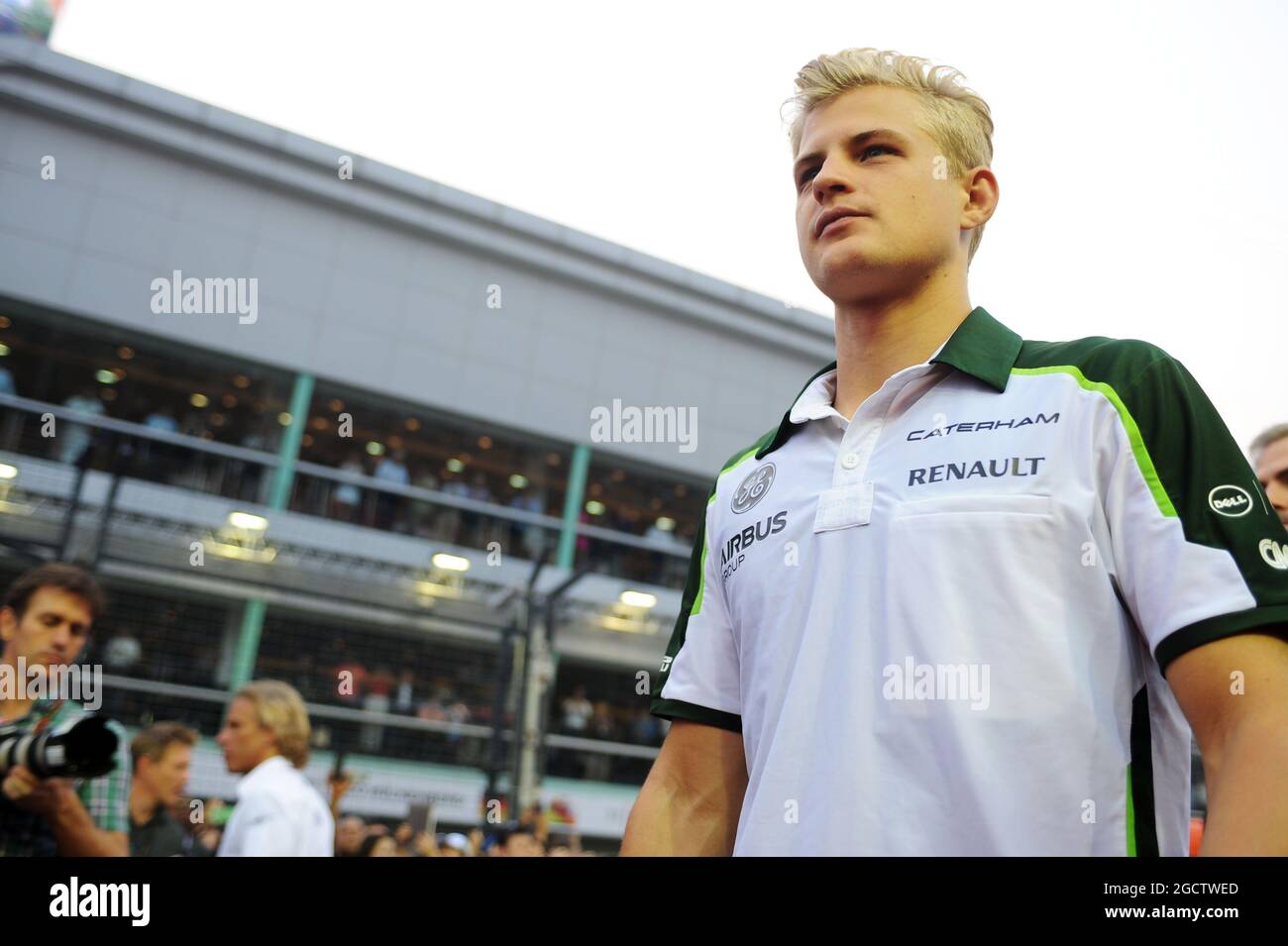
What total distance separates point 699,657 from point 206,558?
1448 cm

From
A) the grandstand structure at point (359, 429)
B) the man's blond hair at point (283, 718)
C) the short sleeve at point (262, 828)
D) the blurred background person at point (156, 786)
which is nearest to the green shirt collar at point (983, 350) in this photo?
the short sleeve at point (262, 828)

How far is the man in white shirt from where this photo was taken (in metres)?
3.75

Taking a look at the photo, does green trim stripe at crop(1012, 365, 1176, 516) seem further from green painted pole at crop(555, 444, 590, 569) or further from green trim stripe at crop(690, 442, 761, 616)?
green painted pole at crop(555, 444, 590, 569)

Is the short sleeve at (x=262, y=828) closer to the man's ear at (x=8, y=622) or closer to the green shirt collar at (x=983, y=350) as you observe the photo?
the man's ear at (x=8, y=622)

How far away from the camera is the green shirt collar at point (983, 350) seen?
1214 millimetres

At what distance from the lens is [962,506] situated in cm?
108

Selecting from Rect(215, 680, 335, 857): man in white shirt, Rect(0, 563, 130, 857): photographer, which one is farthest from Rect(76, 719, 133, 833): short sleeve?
Rect(215, 680, 335, 857): man in white shirt

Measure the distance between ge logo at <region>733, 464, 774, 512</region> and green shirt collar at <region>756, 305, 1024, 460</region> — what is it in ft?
0.86

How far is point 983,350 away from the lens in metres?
1.26

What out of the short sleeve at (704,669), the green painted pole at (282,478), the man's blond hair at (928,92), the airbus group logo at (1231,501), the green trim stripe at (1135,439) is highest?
the green painted pole at (282,478)

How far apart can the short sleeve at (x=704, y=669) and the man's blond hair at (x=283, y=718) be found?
3098mm

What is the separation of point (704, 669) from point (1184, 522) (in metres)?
0.61
